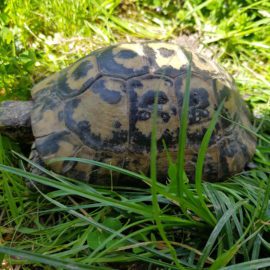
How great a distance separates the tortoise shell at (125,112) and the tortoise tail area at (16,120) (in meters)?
0.06

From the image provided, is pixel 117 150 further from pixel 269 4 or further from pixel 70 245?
pixel 269 4

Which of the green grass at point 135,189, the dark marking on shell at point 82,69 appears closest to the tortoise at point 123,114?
the dark marking on shell at point 82,69

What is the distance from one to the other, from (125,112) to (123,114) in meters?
0.01

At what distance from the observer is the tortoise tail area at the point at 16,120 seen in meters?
1.87

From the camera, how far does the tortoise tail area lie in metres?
1.87

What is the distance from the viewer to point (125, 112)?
1753 mm

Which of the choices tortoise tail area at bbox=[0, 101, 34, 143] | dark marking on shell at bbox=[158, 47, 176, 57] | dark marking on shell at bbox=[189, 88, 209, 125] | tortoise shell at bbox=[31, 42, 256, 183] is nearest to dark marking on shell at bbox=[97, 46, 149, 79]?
tortoise shell at bbox=[31, 42, 256, 183]

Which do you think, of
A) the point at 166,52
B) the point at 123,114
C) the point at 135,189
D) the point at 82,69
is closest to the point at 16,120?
the point at 82,69

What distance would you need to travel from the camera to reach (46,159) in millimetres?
1777

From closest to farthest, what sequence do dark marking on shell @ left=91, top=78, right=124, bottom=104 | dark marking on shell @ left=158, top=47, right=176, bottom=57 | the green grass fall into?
the green grass < dark marking on shell @ left=91, top=78, right=124, bottom=104 < dark marking on shell @ left=158, top=47, right=176, bottom=57

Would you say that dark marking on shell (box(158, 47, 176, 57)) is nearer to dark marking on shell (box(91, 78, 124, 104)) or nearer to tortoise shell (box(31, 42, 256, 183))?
tortoise shell (box(31, 42, 256, 183))

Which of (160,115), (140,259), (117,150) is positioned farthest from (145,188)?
(140,259)

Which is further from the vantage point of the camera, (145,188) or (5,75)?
(5,75)

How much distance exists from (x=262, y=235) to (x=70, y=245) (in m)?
0.77
